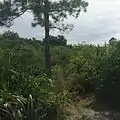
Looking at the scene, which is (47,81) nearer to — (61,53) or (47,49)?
(47,49)

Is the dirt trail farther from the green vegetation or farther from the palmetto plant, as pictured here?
the palmetto plant

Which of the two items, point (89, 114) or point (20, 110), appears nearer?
point (20, 110)

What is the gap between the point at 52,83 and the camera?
42.3 ft

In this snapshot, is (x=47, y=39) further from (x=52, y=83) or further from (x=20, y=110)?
(x=20, y=110)

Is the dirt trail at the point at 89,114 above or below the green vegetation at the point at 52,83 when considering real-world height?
below

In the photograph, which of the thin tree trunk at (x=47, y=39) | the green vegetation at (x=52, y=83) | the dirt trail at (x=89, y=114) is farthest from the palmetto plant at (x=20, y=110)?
the thin tree trunk at (x=47, y=39)

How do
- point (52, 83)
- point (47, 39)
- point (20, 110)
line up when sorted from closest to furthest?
point (20, 110)
point (52, 83)
point (47, 39)

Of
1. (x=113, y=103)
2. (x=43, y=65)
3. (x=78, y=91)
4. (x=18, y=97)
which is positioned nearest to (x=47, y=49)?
(x=43, y=65)

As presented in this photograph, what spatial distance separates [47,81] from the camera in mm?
12961

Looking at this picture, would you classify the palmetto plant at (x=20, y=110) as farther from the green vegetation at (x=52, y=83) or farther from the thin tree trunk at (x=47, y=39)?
the thin tree trunk at (x=47, y=39)

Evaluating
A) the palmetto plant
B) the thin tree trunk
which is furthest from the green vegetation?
the thin tree trunk

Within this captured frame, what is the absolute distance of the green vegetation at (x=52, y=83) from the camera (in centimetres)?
1142

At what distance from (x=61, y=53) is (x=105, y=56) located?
4878 millimetres

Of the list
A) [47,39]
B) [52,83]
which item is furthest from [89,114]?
[47,39]
